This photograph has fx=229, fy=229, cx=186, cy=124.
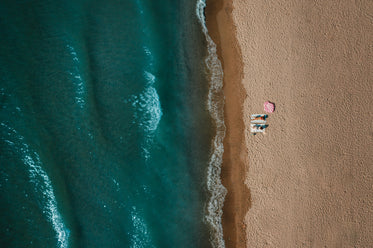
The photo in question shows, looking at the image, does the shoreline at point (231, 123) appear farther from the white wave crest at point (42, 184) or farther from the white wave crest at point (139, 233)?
the white wave crest at point (42, 184)

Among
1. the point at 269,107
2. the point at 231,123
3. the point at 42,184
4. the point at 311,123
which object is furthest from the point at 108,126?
the point at 311,123

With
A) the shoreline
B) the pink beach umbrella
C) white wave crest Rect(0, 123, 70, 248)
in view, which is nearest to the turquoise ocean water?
white wave crest Rect(0, 123, 70, 248)

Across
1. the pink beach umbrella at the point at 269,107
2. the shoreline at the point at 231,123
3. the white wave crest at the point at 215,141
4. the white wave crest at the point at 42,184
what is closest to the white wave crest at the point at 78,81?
the white wave crest at the point at 42,184

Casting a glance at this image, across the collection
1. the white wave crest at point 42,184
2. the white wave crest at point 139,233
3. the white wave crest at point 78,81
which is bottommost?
the white wave crest at point 139,233

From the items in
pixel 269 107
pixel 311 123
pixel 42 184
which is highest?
pixel 269 107

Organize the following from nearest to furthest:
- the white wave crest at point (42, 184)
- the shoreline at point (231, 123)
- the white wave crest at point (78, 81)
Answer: the white wave crest at point (42, 184) < the white wave crest at point (78, 81) < the shoreline at point (231, 123)

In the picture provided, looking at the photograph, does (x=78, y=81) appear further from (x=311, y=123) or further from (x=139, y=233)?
(x=311, y=123)

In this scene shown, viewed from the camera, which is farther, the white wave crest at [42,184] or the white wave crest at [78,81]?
the white wave crest at [78,81]
